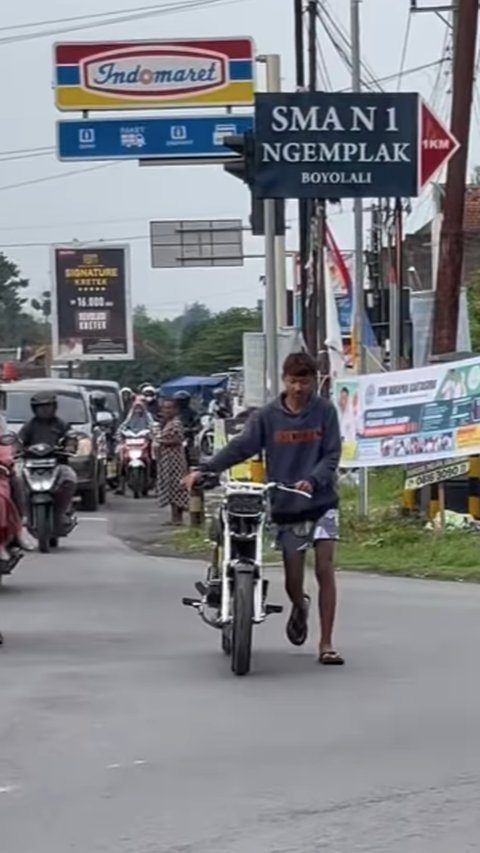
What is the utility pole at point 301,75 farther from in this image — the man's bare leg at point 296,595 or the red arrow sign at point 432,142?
the man's bare leg at point 296,595

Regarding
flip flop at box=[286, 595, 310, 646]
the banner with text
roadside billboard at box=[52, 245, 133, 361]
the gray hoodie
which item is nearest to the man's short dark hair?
the gray hoodie

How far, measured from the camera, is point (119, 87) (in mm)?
28906

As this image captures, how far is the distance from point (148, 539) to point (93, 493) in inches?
230

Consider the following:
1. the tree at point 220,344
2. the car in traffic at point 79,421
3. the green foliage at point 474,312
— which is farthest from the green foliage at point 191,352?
the car in traffic at point 79,421

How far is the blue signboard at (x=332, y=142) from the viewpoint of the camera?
17953mm

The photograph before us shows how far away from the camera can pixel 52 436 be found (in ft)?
60.3

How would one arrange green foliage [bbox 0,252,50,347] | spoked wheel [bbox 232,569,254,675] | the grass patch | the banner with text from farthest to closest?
green foliage [bbox 0,252,50,347] → the banner with text → the grass patch → spoked wheel [bbox 232,569,254,675]

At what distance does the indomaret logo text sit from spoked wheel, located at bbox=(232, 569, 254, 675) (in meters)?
19.8

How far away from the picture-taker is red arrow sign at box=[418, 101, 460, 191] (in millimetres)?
18047

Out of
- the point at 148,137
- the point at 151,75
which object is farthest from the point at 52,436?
the point at 151,75

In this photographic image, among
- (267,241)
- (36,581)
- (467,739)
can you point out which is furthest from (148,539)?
(467,739)

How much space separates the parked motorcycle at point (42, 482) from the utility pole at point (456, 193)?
440cm

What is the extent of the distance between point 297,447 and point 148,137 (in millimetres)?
19045

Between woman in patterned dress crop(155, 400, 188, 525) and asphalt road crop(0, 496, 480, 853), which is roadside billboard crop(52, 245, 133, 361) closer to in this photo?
woman in patterned dress crop(155, 400, 188, 525)
